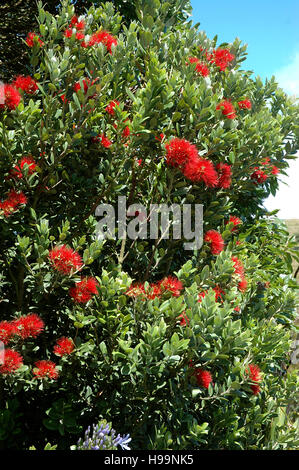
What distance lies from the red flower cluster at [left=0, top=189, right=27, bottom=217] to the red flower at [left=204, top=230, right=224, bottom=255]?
146 cm

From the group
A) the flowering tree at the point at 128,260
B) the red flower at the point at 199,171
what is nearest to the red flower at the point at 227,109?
the flowering tree at the point at 128,260

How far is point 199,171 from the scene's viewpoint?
10.2 feet

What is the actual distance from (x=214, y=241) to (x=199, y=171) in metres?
0.63

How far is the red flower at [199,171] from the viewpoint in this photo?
121 inches

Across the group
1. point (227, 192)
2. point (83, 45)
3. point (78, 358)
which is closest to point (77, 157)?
point (83, 45)

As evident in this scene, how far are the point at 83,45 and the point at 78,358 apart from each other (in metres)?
2.34

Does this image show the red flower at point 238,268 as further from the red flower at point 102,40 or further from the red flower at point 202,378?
the red flower at point 102,40

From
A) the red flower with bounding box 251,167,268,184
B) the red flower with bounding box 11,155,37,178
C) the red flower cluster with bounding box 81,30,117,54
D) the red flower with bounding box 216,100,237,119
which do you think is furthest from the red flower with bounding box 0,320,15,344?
the red flower with bounding box 251,167,268,184

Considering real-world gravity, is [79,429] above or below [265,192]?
below

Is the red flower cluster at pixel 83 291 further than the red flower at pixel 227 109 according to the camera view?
No

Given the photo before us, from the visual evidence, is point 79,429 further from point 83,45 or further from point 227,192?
point 83,45

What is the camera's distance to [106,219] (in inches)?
137

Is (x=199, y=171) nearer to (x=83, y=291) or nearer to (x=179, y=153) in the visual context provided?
(x=179, y=153)
